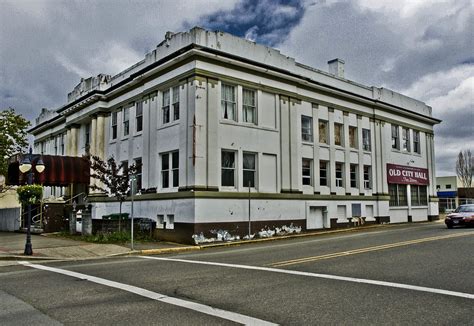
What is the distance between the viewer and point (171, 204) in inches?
859

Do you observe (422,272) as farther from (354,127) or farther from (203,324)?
(354,127)

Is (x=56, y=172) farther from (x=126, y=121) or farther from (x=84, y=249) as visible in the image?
(x=84, y=249)

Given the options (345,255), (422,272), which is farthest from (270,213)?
(422,272)

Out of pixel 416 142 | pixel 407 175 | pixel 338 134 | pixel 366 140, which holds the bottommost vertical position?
pixel 407 175

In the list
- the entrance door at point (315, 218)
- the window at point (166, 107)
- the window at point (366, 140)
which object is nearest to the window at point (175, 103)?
the window at point (166, 107)

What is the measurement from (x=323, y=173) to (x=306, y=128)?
3.17 m

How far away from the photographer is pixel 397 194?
110 feet

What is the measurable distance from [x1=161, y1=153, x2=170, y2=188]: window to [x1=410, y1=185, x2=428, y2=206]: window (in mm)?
21523

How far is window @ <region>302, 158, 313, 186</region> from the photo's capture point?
26469 mm

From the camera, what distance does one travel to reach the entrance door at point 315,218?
84.7 feet

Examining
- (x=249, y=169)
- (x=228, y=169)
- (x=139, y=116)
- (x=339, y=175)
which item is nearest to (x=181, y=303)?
(x=228, y=169)

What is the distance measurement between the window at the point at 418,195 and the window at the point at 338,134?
9.83 m

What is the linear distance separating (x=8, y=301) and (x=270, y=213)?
16.2 meters

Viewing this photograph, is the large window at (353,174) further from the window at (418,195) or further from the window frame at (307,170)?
the window at (418,195)
